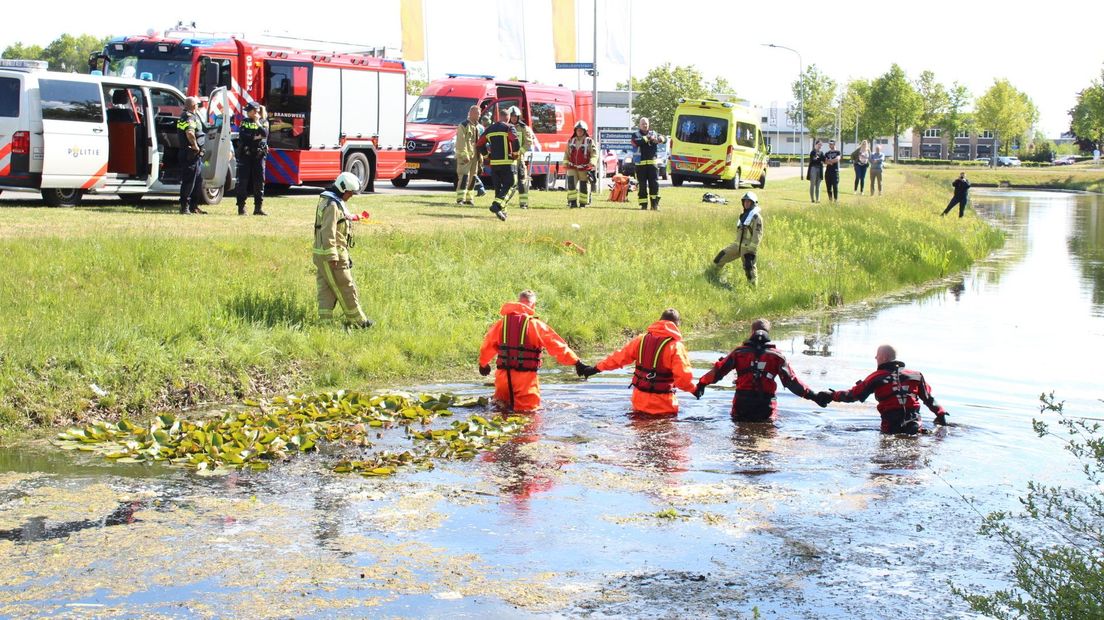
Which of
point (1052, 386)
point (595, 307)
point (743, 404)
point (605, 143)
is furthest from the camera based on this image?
point (605, 143)

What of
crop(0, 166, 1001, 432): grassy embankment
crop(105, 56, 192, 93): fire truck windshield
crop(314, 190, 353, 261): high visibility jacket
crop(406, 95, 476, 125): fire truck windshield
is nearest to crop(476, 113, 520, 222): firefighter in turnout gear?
crop(0, 166, 1001, 432): grassy embankment

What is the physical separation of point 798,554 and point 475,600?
Answer: 220 centimetres

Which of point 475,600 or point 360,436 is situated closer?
point 475,600

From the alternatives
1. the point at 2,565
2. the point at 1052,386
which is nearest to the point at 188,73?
the point at 1052,386

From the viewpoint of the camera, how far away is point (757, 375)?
1203 cm

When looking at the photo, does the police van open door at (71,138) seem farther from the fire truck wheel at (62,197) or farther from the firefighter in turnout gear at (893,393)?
the firefighter in turnout gear at (893,393)

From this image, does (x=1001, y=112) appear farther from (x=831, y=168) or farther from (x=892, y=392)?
(x=892, y=392)

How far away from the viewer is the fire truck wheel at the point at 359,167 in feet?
86.4

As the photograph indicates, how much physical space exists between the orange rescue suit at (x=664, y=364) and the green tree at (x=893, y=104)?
333ft

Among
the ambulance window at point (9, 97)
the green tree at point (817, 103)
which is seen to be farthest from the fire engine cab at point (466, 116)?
the green tree at point (817, 103)

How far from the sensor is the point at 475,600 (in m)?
7.19

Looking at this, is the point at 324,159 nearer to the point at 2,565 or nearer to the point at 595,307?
the point at 595,307

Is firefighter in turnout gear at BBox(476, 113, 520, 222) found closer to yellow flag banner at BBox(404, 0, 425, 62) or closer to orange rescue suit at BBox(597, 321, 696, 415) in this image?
orange rescue suit at BBox(597, 321, 696, 415)

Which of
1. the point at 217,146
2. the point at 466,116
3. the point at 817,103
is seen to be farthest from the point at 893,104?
the point at 217,146
